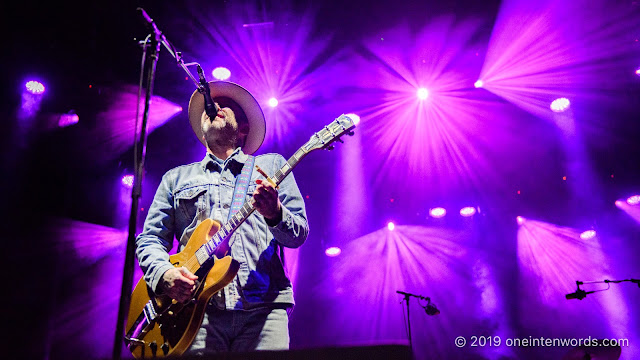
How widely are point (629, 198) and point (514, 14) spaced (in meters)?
4.95

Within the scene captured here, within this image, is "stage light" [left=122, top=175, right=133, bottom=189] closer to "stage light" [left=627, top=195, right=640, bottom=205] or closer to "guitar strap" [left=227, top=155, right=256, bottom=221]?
"guitar strap" [left=227, top=155, right=256, bottom=221]

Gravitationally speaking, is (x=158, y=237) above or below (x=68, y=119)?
below

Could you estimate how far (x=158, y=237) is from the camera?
3012mm

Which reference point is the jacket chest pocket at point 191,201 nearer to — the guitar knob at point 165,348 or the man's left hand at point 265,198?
the man's left hand at point 265,198

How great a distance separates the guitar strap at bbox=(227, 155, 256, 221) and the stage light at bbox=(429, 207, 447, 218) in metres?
6.84

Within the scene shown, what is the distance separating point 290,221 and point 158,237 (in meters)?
1.11

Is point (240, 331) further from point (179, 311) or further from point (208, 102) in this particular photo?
point (208, 102)

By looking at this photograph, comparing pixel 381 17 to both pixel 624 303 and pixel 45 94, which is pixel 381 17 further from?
pixel 624 303

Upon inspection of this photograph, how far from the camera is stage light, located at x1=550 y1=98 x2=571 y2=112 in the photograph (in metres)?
8.05

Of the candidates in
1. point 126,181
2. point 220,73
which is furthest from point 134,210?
point 220,73

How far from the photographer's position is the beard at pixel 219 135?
3.42 metres

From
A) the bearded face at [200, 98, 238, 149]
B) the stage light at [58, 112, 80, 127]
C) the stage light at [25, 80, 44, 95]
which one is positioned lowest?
the bearded face at [200, 98, 238, 149]

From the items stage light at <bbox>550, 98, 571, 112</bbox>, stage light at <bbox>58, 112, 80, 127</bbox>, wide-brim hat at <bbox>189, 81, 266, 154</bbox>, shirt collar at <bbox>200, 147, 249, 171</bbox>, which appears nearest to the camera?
shirt collar at <bbox>200, 147, 249, 171</bbox>

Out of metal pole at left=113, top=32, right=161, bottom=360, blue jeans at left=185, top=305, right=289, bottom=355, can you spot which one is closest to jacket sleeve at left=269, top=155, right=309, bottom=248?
blue jeans at left=185, top=305, right=289, bottom=355
